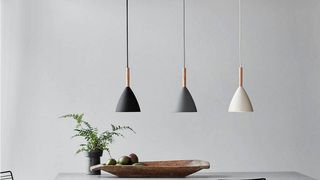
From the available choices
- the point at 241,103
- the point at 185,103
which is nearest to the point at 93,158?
the point at 185,103

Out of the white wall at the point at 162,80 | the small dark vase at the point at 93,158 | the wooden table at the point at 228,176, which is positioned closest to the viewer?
the wooden table at the point at 228,176

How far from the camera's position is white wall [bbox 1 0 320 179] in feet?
19.6

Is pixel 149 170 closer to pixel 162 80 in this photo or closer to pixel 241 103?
pixel 241 103

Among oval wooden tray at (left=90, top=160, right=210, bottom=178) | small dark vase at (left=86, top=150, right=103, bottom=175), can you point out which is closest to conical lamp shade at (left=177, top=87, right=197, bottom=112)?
oval wooden tray at (left=90, top=160, right=210, bottom=178)

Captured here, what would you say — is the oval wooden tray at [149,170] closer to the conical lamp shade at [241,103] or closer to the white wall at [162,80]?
the conical lamp shade at [241,103]

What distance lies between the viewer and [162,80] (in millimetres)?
6043

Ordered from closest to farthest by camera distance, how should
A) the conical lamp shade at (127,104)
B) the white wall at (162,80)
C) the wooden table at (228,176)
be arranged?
1. the conical lamp shade at (127,104)
2. the wooden table at (228,176)
3. the white wall at (162,80)

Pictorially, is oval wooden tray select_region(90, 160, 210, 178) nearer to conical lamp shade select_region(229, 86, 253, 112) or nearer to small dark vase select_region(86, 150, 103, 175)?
small dark vase select_region(86, 150, 103, 175)

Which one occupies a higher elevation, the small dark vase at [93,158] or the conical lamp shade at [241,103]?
the conical lamp shade at [241,103]

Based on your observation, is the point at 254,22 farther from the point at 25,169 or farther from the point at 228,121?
the point at 25,169

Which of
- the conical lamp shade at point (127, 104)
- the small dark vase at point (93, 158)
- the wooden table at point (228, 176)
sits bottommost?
the wooden table at point (228, 176)

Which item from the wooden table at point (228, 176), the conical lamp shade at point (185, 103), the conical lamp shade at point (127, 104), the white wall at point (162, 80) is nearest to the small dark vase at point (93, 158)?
the wooden table at point (228, 176)

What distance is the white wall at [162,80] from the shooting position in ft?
19.6

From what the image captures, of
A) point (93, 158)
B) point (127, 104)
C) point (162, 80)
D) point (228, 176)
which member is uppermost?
point (162, 80)
